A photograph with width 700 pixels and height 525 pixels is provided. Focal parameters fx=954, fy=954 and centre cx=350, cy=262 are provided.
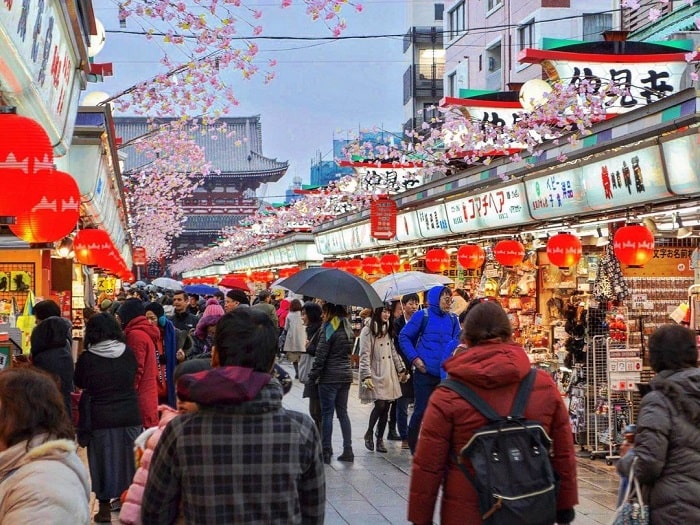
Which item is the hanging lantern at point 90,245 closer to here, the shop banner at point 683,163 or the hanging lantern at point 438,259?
the hanging lantern at point 438,259

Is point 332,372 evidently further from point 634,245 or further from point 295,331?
point 295,331

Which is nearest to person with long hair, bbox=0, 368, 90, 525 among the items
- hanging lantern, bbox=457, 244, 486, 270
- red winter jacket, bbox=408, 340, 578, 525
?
red winter jacket, bbox=408, 340, 578, 525

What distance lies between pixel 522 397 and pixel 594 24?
28.7 meters

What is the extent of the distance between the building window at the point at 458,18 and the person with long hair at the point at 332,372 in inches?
1172

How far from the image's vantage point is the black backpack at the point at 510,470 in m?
4.37

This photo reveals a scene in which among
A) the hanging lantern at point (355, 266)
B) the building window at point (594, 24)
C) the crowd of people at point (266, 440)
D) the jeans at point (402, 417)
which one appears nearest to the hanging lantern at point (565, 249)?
the jeans at point (402, 417)

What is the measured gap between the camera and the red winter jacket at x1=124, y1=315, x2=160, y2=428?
882 cm

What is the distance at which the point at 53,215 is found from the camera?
755 centimetres

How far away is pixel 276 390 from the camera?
12.5ft

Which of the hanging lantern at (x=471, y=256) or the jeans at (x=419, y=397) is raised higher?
the hanging lantern at (x=471, y=256)

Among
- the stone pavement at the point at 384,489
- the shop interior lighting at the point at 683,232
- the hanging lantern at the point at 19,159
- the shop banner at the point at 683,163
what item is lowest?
the stone pavement at the point at 384,489

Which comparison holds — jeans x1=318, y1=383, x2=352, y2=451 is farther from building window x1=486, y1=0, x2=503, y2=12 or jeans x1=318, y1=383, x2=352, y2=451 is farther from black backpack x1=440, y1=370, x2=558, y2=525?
building window x1=486, y1=0, x2=503, y2=12

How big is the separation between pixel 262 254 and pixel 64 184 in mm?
38452

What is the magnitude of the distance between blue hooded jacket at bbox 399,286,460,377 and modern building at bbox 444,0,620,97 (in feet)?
51.8
